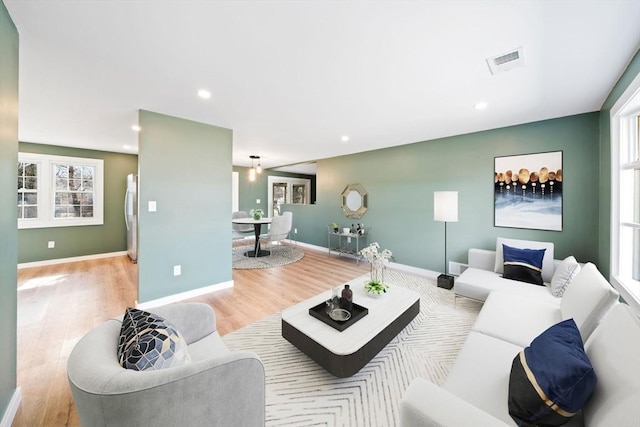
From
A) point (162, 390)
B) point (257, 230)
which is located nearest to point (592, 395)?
point (162, 390)

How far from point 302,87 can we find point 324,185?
394 cm

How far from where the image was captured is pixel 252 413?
42.1 inches

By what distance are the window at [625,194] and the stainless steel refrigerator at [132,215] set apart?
21.9 feet

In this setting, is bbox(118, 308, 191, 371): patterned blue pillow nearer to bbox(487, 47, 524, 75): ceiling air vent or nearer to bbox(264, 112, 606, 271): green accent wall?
bbox(487, 47, 524, 75): ceiling air vent

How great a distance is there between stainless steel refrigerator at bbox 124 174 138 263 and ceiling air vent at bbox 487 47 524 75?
556cm

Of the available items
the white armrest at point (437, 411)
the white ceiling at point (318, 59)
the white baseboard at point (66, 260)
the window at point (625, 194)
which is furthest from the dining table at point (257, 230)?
the window at point (625, 194)

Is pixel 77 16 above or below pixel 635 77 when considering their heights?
above

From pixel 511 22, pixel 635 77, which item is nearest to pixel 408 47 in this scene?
pixel 511 22

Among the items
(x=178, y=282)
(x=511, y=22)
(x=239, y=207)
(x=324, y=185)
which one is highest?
(x=511, y=22)

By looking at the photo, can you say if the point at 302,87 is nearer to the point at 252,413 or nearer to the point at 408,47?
the point at 408,47

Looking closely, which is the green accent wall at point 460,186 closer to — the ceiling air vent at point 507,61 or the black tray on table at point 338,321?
the ceiling air vent at point 507,61

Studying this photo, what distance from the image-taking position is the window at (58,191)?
443cm

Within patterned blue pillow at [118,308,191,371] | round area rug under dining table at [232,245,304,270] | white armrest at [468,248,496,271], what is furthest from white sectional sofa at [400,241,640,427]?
round area rug under dining table at [232,245,304,270]

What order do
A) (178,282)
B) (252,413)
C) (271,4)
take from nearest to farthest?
(252,413) < (271,4) < (178,282)
